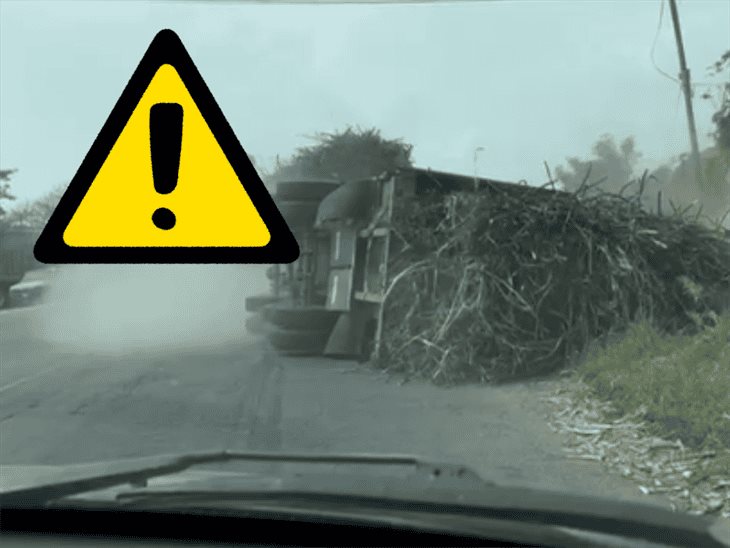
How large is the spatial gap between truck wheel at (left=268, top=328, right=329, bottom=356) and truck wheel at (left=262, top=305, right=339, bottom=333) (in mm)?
51

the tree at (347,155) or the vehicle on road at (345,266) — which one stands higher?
the tree at (347,155)

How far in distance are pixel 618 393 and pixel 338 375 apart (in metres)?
2.83

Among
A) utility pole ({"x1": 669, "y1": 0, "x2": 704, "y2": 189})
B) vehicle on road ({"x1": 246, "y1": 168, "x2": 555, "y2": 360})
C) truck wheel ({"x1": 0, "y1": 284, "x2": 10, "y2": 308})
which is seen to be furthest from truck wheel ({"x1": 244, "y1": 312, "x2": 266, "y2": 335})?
truck wheel ({"x1": 0, "y1": 284, "x2": 10, "y2": 308})

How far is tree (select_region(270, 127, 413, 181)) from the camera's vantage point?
8.24 meters

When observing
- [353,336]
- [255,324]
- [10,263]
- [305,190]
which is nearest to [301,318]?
[353,336]

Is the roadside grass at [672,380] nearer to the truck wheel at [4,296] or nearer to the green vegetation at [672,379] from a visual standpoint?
the green vegetation at [672,379]

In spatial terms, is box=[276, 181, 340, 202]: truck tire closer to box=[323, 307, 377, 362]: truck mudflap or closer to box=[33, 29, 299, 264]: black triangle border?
box=[323, 307, 377, 362]: truck mudflap

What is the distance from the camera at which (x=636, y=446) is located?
658 centimetres

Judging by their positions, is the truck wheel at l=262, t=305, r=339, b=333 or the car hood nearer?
the car hood

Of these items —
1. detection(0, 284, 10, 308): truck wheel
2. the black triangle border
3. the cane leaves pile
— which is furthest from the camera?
detection(0, 284, 10, 308): truck wheel

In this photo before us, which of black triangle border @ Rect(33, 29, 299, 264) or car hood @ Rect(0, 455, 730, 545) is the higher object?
black triangle border @ Rect(33, 29, 299, 264)

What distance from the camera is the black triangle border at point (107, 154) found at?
4.07 meters

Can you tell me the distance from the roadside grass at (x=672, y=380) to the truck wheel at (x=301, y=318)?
2757 millimetres

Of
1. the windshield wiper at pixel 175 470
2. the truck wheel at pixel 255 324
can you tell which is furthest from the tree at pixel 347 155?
the windshield wiper at pixel 175 470
